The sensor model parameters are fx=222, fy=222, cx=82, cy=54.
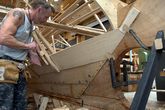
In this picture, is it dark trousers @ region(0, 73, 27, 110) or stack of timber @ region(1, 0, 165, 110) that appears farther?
dark trousers @ region(0, 73, 27, 110)

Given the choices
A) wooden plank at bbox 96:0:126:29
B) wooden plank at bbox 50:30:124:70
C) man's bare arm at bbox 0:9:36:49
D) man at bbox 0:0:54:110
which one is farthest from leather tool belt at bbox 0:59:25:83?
wooden plank at bbox 96:0:126:29

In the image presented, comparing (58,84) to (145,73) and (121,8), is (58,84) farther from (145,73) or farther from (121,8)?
(145,73)

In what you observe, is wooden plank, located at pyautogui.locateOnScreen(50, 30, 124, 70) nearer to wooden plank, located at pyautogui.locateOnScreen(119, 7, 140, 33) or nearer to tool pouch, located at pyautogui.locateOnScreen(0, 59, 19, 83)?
wooden plank, located at pyautogui.locateOnScreen(119, 7, 140, 33)

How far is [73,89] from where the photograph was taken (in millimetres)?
3006

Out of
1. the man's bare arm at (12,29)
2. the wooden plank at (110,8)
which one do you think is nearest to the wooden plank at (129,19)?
the wooden plank at (110,8)

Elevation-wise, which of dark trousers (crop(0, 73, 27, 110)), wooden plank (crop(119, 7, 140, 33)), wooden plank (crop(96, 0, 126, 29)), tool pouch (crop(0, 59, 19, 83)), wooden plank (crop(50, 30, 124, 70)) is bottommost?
dark trousers (crop(0, 73, 27, 110))

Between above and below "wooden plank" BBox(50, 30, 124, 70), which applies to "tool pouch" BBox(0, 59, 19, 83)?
below

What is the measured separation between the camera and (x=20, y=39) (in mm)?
2301

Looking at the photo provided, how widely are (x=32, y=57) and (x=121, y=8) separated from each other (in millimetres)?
1106

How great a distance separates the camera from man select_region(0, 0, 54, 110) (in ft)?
6.98

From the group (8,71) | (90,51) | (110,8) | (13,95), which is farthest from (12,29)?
(110,8)

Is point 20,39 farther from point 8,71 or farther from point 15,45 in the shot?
point 8,71

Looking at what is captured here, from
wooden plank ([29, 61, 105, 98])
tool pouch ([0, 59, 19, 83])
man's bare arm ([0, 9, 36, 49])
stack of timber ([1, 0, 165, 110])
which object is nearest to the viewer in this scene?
stack of timber ([1, 0, 165, 110])

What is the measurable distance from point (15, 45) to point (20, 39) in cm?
16
